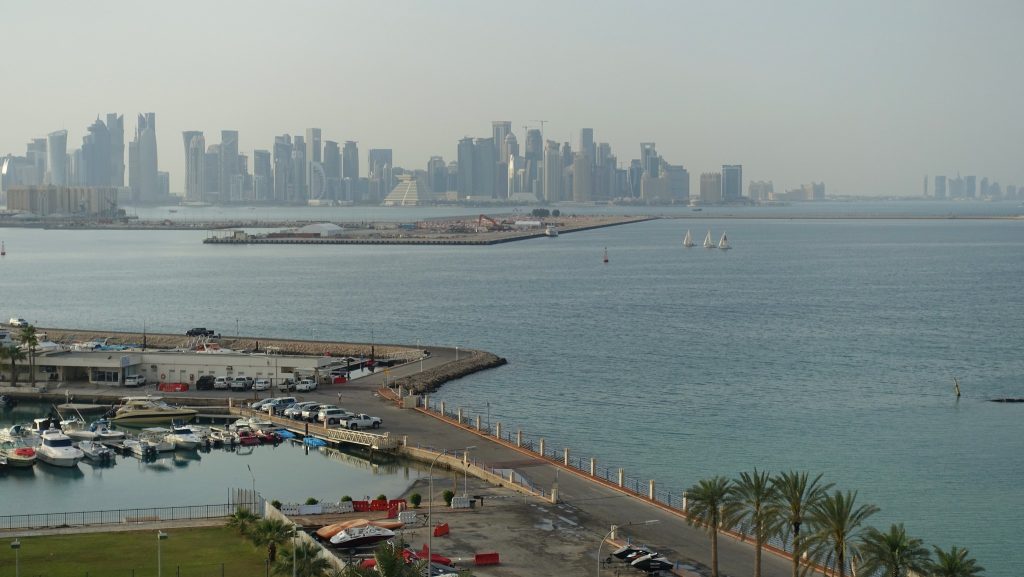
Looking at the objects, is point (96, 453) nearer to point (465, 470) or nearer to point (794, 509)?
point (465, 470)

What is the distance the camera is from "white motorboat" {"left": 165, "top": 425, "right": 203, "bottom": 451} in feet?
127

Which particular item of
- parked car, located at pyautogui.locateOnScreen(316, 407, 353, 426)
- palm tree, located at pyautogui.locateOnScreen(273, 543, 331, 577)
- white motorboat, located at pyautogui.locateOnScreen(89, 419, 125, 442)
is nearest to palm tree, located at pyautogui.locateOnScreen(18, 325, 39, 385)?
white motorboat, located at pyautogui.locateOnScreen(89, 419, 125, 442)

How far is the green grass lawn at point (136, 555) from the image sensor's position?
23672 millimetres

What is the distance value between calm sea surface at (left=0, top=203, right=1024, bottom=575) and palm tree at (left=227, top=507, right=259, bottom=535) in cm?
677

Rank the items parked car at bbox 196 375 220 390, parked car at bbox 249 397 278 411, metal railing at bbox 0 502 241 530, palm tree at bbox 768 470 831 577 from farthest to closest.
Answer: parked car at bbox 196 375 220 390
parked car at bbox 249 397 278 411
metal railing at bbox 0 502 241 530
palm tree at bbox 768 470 831 577

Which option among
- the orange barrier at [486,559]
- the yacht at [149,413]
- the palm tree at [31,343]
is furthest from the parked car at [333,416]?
the orange barrier at [486,559]

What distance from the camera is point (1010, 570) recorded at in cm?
2748

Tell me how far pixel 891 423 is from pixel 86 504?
2571 cm

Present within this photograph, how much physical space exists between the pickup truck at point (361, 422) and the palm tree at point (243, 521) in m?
12.3

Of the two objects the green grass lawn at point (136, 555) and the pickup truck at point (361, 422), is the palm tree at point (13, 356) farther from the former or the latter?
the green grass lawn at point (136, 555)

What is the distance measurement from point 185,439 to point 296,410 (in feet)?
14.1

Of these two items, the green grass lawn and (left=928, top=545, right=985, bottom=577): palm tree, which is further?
the green grass lawn

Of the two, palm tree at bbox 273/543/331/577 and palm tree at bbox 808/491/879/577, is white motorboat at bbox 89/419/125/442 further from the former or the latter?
palm tree at bbox 808/491/879/577

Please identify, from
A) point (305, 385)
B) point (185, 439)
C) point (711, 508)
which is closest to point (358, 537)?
point (711, 508)
